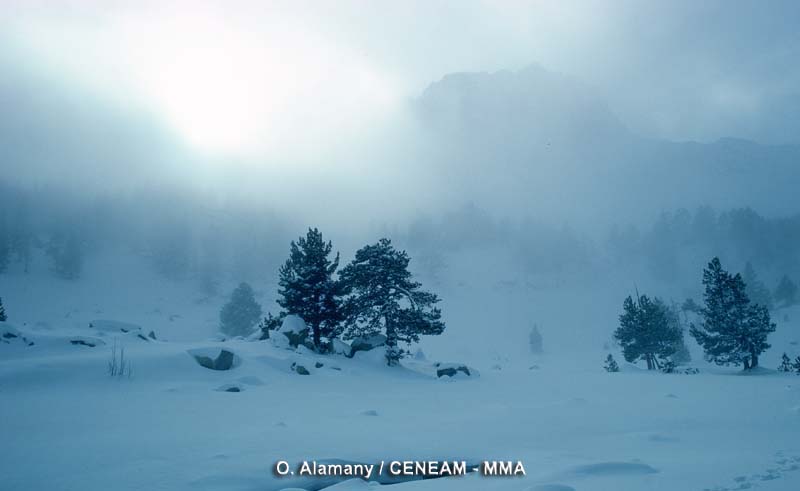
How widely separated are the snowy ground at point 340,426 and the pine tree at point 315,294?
6095 mm

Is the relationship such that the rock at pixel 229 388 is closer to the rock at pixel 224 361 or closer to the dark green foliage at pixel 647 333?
the rock at pixel 224 361

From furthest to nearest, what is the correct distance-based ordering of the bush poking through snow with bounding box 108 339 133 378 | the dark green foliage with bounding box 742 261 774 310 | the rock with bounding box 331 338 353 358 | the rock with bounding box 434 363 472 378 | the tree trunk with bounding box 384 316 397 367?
the dark green foliage with bounding box 742 261 774 310 < the rock with bounding box 331 338 353 358 < the tree trunk with bounding box 384 316 397 367 < the rock with bounding box 434 363 472 378 < the bush poking through snow with bounding box 108 339 133 378

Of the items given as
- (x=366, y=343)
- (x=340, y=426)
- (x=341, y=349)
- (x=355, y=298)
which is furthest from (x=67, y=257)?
(x=340, y=426)

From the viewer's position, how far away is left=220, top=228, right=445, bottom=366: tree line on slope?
26016 mm

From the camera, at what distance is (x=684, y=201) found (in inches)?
6639

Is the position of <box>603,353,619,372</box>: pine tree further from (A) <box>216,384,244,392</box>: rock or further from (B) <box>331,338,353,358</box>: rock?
(A) <box>216,384,244,392</box>: rock

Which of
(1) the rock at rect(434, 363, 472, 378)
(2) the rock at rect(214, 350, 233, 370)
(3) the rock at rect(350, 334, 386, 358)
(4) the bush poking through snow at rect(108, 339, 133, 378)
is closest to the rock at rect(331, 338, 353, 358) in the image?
(3) the rock at rect(350, 334, 386, 358)

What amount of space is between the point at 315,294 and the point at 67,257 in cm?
7132

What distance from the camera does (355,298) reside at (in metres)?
27.1

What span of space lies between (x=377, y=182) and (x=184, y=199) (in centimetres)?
7516

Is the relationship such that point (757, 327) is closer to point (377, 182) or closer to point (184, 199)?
point (184, 199)

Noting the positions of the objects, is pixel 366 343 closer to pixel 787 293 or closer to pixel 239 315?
pixel 239 315

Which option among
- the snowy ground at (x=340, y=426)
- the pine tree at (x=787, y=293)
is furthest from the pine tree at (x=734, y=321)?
the pine tree at (x=787, y=293)

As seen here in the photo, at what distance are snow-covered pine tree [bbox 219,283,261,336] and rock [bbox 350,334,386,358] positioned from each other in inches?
1230
